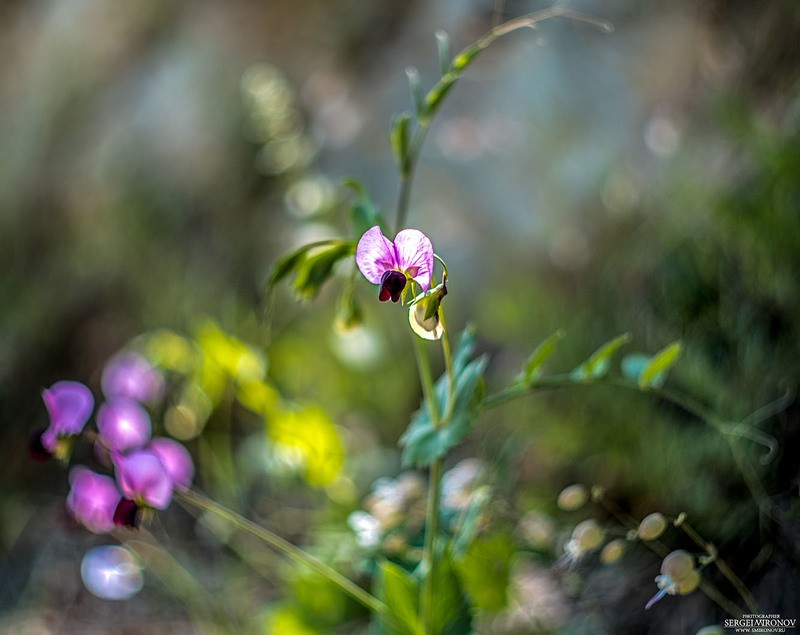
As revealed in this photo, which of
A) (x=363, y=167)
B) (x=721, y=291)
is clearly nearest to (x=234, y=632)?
(x=721, y=291)

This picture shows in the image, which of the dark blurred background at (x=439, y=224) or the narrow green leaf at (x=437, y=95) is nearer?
the narrow green leaf at (x=437, y=95)

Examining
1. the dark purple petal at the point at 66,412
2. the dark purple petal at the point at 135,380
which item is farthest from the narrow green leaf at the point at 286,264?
the dark purple petal at the point at 135,380

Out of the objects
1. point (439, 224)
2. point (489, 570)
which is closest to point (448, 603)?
point (489, 570)

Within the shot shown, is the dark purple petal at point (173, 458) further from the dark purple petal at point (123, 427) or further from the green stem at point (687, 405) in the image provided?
the green stem at point (687, 405)

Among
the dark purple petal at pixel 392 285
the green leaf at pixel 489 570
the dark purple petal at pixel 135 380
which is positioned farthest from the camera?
the dark purple petal at pixel 135 380

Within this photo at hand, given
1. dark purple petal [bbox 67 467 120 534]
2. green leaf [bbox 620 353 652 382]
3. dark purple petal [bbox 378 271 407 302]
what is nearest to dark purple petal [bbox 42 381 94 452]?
dark purple petal [bbox 67 467 120 534]

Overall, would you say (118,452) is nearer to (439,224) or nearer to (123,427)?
(123,427)

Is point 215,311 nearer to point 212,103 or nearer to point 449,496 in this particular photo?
point 212,103
